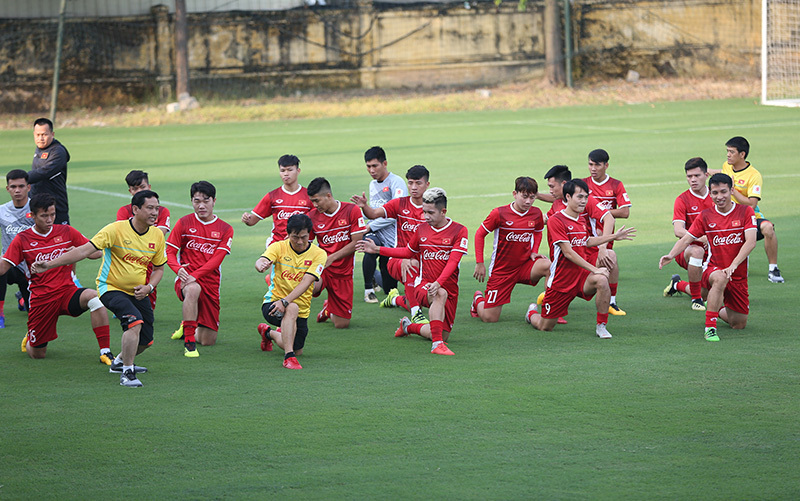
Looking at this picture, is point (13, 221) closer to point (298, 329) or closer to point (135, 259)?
point (135, 259)

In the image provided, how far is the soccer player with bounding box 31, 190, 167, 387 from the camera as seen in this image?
7879 millimetres

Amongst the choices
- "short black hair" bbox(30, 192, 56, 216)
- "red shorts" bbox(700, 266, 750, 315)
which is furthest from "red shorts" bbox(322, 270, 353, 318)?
"red shorts" bbox(700, 266, 750, 315)

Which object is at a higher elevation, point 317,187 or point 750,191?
point 317,187

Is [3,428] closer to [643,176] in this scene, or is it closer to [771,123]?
[643,176]

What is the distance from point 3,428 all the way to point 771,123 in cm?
2651

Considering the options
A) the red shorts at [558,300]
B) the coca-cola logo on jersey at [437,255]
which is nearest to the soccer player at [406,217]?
the coca-cola logo on jersey at [437,255]

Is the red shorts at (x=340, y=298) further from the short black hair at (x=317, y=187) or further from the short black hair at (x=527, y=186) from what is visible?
the short black hair at (x=527, y=186)

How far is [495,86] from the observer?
43.7 m

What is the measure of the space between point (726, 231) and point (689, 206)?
3.89 ft

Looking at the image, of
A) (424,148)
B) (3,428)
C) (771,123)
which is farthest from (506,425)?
(771,123)

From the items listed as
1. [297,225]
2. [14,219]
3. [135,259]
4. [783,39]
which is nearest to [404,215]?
[297,225]

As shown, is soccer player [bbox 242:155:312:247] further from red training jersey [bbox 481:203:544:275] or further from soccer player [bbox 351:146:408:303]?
red training jersey [bbox 481:203:544:275]

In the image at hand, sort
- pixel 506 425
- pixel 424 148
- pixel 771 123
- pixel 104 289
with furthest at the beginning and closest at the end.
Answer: pixel 771 123 → pixel 424 148 → pixel 104 289 → pixel 506 425

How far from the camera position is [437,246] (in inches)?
362
